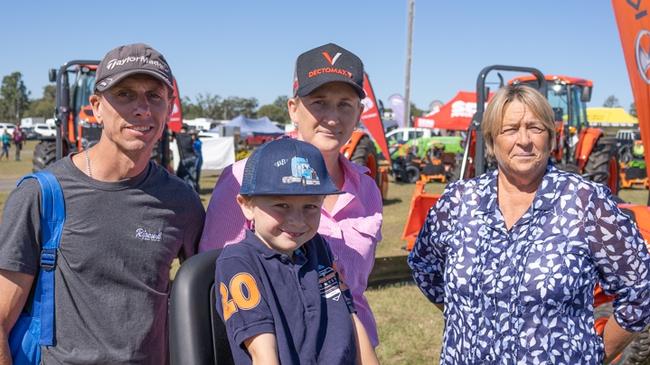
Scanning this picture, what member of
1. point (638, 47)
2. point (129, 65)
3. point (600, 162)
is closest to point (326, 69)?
point (129, 65)

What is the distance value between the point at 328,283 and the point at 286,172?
346mm

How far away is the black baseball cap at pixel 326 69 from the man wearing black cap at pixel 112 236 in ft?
1.44

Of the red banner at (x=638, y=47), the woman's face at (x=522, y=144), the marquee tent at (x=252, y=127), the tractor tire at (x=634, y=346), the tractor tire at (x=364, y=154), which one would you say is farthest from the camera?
the marquee tent at (x=252, y=127)

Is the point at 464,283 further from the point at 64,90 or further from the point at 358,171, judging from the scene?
the point at 64,90

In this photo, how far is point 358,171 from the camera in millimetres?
2346

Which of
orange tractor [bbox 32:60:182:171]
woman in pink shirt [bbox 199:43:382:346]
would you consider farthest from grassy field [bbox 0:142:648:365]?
orange tractor [bbox 32:60:182:171]

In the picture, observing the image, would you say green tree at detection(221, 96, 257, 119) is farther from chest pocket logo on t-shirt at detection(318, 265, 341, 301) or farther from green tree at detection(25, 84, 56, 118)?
chest pocket logo on t-shirt at detection(318, 265, 341, 301)

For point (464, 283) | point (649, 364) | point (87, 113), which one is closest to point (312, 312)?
point (464, 283)

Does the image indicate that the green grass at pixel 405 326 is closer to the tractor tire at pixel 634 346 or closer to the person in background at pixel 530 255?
the tractor tire at pixel 634 346

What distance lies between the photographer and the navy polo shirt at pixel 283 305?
167 cm

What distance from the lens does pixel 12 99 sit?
9300cm

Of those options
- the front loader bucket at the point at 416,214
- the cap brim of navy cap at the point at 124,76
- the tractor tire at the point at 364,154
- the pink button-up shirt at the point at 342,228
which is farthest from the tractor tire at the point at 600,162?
the cap brim of navy cap at the point at 124,76

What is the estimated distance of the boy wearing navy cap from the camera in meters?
1.67

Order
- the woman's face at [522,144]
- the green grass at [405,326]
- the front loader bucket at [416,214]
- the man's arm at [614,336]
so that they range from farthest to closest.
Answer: the front loader bucket at [416,214] → the green grass at [405,326] → the man's arm at [614,336] → the woman's face at [522,144]
